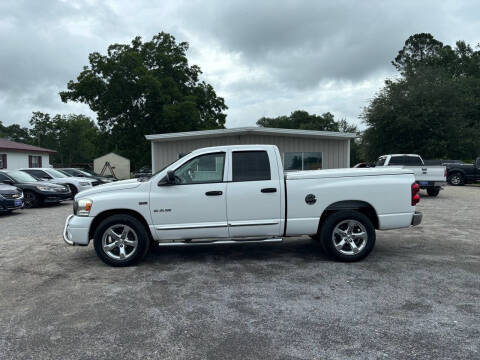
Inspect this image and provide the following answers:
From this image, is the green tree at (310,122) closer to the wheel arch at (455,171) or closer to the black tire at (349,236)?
the wheel arch at (455,171)

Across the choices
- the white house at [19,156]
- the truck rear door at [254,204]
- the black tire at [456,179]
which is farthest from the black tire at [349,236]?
the white house at [19,156]

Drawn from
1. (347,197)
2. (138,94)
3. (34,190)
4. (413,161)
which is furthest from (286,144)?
(138,94)

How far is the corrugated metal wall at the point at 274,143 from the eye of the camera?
18.0 m

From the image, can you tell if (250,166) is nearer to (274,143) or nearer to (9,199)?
(9,199)

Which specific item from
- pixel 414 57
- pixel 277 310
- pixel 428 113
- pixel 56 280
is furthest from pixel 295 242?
pixel 414 57

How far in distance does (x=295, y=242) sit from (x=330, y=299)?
118 inches

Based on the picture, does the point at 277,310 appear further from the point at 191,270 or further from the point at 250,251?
the point at 250,251

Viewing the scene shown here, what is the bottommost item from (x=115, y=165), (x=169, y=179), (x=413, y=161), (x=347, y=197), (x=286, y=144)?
(x=347, y=197)

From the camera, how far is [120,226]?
5461mm

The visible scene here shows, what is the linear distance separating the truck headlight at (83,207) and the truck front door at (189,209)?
37.7 inches

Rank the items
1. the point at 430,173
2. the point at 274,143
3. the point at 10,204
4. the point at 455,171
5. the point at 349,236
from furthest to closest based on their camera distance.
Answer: the point at 455,171 < the point at 274,143 < the point at 430,173 < the point at 10,204 < the point at 349,236

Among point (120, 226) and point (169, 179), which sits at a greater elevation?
point (169, 179)

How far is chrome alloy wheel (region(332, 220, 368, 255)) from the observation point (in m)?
5.53

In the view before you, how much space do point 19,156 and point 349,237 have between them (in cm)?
3599
